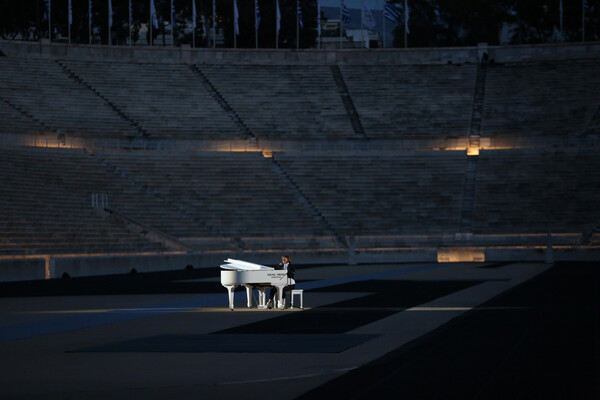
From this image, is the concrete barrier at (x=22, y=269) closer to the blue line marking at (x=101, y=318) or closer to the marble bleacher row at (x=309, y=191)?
the blue line marking at (x=101, y=318)

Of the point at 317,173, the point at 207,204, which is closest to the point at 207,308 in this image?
the point at 207,204

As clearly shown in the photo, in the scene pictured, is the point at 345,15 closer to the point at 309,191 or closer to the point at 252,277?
the point at 309,191

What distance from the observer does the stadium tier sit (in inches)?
2074

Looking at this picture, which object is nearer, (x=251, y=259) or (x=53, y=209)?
(x=53, y=209)

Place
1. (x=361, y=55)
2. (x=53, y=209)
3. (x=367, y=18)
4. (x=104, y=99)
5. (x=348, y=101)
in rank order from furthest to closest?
1. (x=367, y=18)
2. (x=361, y=55)
3. (x=348, y=101)
4. (x=104, y=99)
5. (x=53, y=209)

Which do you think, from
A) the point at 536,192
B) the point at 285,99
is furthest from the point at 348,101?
the point at 536,192

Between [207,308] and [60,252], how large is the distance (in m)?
20.3

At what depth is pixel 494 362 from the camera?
41.5 ft

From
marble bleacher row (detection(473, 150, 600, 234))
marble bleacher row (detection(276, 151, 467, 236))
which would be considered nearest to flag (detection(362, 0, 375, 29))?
marble bleacher row (detection(276, 151, 467, 236))

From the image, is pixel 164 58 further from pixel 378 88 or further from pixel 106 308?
pixel 106 308

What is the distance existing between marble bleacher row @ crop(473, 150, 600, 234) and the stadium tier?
0.10m

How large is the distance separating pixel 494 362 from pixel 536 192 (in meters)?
45.5

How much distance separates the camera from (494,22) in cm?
9188

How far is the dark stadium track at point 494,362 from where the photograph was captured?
34.2 ft
